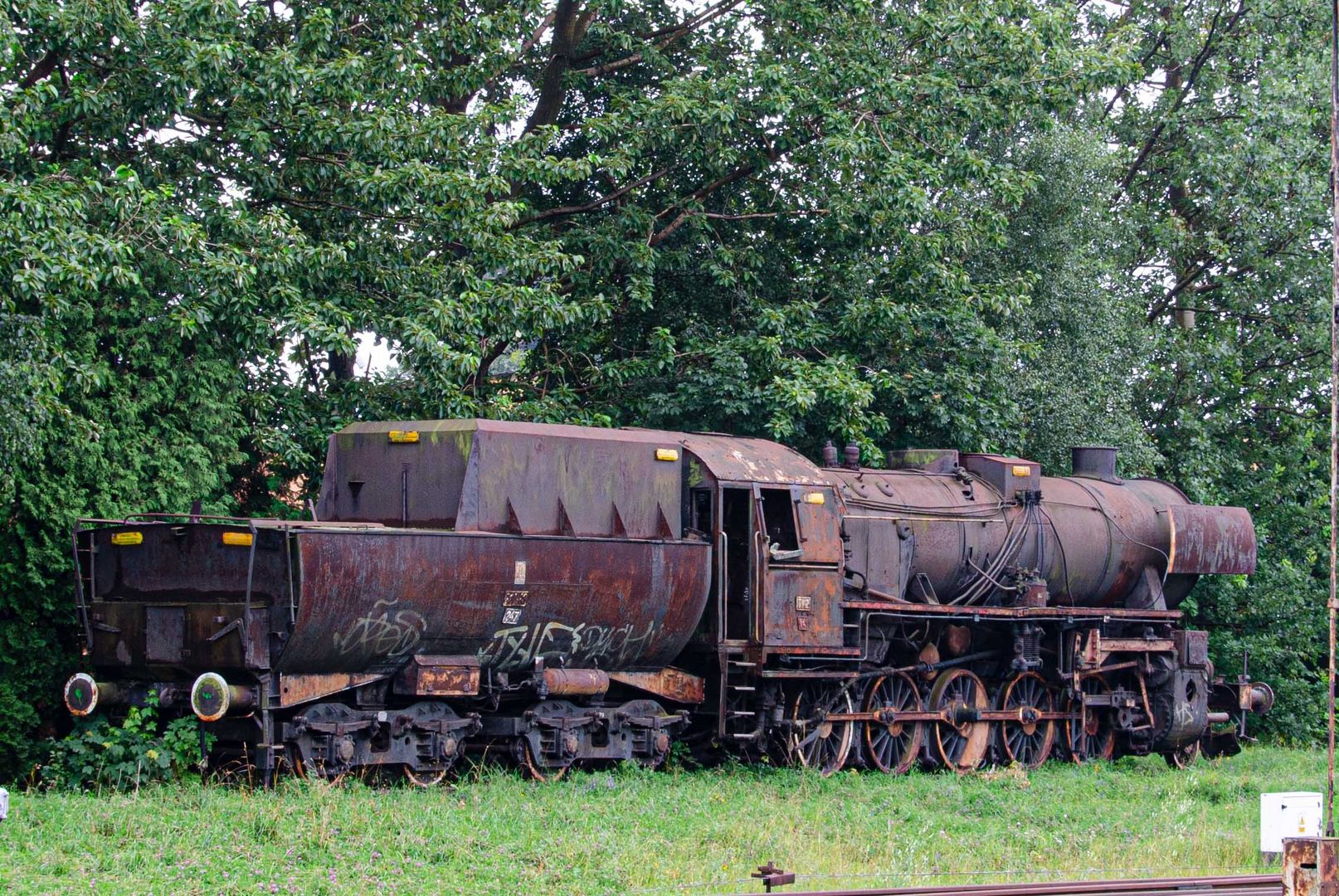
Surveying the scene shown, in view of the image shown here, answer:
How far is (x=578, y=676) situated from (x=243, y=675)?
A: 3112 mm

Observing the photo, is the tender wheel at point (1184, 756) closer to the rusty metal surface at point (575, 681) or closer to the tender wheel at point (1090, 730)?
the tender wheel at point (1090, 730)

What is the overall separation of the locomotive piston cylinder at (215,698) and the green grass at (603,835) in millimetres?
612

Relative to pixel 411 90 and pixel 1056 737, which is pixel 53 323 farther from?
pixel 1056 737

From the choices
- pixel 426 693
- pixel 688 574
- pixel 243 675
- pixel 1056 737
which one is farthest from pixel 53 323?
pixel 1056 737

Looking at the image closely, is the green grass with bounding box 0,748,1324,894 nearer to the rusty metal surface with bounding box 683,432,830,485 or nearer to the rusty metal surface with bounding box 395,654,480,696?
the rusty metal surface with bounding box 395,654,480,696

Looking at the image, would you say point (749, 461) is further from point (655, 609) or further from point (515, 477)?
point (515, 477)

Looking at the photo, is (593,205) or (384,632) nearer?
(384,632)

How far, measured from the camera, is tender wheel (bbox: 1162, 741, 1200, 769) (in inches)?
735

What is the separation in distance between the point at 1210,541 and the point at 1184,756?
2.73m

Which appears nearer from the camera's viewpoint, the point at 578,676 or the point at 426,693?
the point at 426,693

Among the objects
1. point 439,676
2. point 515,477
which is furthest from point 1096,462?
point 439,676

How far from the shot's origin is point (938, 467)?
59.1 ft

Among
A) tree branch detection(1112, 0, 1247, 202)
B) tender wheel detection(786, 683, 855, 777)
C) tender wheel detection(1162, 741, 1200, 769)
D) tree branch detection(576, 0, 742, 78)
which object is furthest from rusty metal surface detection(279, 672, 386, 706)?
tree branch detection(1112, 0, 1247, 202)

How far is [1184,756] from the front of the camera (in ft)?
62.0
